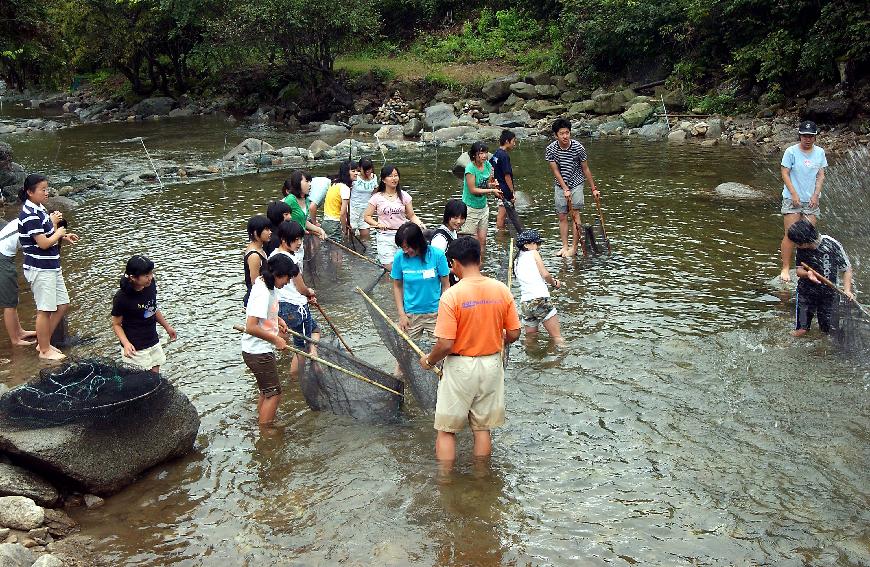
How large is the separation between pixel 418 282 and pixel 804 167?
17.7ft

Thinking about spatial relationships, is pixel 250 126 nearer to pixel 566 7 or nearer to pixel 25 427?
pixel 566 7

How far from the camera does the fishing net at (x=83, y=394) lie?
570cm

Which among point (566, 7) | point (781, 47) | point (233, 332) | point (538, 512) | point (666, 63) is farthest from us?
point (566, 7)

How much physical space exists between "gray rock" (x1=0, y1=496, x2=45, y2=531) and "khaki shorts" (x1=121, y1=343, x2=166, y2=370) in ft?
5.54

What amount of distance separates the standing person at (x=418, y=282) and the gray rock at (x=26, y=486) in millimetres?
3080

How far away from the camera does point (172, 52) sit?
41.1 meters

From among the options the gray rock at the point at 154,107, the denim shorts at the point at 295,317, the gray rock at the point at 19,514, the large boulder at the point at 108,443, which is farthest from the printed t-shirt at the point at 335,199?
the gray rock at the point at 154,107

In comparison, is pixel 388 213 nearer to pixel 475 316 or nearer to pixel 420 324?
pixel 420 324

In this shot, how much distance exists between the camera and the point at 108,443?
19.1 ft

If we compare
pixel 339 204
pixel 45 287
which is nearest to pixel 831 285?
pixel 339 204

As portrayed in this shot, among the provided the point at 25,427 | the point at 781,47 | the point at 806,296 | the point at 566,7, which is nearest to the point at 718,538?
the point at 806,296

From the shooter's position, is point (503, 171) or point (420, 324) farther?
point (503, 171)

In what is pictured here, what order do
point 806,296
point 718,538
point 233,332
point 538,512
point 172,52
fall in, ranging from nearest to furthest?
1. point 718,538
2. point 538,512
3. point 806,296
4. point 233,332
5. point 172,52

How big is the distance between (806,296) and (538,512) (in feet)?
14.1
